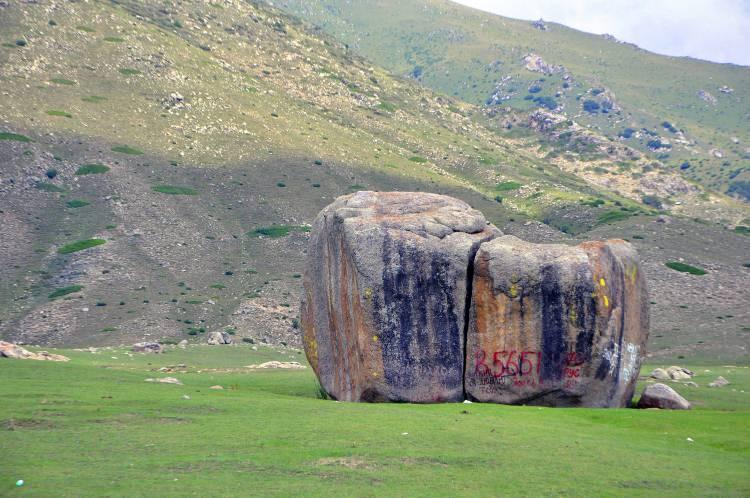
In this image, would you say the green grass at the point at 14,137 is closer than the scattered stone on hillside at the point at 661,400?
No

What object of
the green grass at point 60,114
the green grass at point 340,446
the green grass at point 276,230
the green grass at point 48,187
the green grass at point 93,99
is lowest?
the green grass at point 340,446

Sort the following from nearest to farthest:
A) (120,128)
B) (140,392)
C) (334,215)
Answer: (140,392) → (334,215) → (120,128)

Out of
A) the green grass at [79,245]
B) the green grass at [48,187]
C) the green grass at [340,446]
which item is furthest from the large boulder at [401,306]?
the green grass at [48,187]

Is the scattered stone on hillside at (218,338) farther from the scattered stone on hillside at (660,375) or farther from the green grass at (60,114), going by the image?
the green grass at (60,114)

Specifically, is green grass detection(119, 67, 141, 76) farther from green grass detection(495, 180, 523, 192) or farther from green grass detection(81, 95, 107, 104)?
green grass detection(495, 180, 523, 192)

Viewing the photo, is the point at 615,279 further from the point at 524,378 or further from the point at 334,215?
the point at 334,215

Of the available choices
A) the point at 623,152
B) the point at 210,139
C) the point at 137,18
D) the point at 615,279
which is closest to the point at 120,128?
the point at 210,139

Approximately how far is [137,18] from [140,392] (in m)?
122

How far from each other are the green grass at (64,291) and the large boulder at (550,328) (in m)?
54.5

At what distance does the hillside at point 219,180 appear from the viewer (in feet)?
259

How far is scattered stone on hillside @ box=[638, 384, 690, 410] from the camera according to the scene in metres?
33.9

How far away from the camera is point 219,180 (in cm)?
10981

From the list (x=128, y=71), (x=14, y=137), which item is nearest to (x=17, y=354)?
(x=14, y=137)

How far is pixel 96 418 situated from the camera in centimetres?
2650
